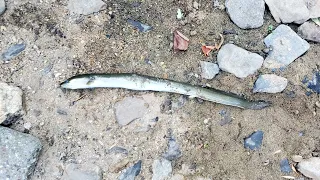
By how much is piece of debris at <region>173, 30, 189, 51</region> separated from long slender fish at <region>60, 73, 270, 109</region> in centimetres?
31

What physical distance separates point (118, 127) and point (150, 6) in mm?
1025

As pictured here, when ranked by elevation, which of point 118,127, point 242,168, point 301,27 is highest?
point 301,27

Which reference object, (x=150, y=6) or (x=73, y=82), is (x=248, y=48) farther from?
(x=73, y=82)

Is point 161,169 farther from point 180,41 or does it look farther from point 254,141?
point 180,41

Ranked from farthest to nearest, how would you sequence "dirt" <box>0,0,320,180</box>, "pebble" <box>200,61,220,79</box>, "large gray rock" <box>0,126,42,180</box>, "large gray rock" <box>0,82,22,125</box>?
"pebble" <box>200,61,220,79</box>, "dirt" <box>0,0,320,180</box>, "large gray rock" <box>0,82,22,125</box>, "large gray rock" <box>0,126,42,180</box>

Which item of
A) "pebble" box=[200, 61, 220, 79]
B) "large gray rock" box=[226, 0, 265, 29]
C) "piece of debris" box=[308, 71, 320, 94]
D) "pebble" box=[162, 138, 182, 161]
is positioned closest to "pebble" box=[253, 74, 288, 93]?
"piece of debris" box=[308, 71, 320, 94]

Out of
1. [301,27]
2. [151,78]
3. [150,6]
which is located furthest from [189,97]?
[301,27]

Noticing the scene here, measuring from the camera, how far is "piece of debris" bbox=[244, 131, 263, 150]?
12.3 ft

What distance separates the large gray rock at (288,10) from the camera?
403 centimetres

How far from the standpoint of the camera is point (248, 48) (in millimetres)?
3984

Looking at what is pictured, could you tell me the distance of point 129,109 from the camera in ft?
12.2

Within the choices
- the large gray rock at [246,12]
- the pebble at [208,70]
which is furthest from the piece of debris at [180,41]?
the large gray rock at [246,12]

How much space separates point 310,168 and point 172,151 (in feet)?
3.36

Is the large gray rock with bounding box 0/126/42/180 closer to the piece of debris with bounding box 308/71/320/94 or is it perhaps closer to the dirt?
the dirt
